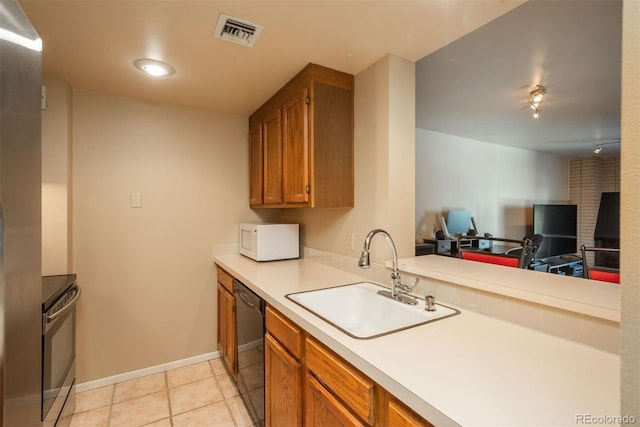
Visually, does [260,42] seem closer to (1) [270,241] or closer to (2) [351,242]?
(2) [351,242]

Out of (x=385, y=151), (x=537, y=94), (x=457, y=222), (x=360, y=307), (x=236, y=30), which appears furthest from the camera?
(x=457, y=222)

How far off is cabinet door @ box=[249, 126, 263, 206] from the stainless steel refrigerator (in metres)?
1.73

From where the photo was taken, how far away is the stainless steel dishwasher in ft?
5.40

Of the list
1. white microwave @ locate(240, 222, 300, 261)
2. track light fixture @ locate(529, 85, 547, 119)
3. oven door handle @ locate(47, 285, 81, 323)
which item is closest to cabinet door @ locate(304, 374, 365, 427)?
oven door handle @ locate(47, 285, 81, 323)

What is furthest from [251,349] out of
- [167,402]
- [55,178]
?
[55,178]

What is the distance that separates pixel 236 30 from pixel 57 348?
177 centimetres

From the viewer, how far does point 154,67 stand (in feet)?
6.07

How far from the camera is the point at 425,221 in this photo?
164 inches

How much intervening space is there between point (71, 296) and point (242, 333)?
99cm

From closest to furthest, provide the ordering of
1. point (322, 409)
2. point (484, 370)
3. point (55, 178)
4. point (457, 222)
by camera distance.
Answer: point (484, 370) → point (322, 409) → point (55, 178) → point (457, 222)

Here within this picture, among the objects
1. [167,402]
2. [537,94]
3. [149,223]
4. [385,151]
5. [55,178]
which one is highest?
[537,94]

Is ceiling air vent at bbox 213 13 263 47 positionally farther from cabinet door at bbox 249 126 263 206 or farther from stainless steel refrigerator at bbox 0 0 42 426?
cabinet door at bbox 249 126 263 206

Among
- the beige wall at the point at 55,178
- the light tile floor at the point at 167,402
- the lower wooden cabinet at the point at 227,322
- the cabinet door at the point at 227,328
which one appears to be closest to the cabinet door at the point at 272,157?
the lower wooden cabinet at the point at 227,322

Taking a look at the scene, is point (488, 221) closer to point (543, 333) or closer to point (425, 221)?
point (425, 221)
